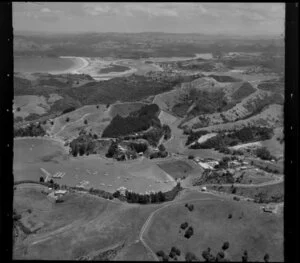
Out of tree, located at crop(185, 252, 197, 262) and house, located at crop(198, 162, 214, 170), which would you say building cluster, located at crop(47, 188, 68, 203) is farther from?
house, located at crop(198, 162, 214, 170)

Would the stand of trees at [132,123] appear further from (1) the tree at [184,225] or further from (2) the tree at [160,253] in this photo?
(2) the tree at [160,253]

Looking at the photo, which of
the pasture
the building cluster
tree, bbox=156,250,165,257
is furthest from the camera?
the pasture

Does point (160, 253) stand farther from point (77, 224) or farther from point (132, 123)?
point (132, 123)

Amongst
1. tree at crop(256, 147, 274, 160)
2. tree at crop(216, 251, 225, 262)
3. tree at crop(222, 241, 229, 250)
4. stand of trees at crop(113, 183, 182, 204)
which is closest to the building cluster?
stand of trees at crop(113, 183, 182, 204)

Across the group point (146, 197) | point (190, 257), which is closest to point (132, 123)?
point (146, 197)

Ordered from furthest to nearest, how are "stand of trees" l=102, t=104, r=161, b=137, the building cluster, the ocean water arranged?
the ocean water → "stand of trees" l=102, t=104, r=161, b=137 → the building cluster

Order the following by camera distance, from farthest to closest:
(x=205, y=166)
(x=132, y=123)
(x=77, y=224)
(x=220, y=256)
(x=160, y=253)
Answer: (x=132, y=123), (x=205, y=166), (x=77, y=224), (x=160, y=253), (x=220, y=256)
